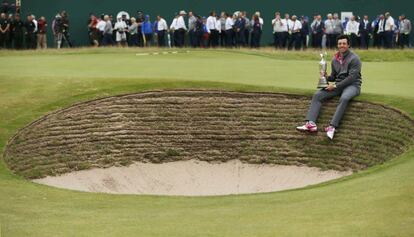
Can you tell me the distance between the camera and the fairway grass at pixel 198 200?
12188 mm

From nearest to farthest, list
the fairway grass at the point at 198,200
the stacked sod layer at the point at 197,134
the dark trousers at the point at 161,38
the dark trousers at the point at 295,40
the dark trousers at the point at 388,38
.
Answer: the fairway grass at the point at 198,200
the stacked sod layer at the point at 197,134
the dark trousers at the point at 388,38
the dark trousers at the point at 295,40
the dark trousers at the point at 161,38

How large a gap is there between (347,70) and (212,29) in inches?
1100

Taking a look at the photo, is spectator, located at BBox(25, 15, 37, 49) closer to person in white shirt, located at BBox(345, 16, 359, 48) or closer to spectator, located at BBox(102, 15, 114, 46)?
spectator, located at BBox(102, 15, 114, 46)

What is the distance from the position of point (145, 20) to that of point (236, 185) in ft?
97.3

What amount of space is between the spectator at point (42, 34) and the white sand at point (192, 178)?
28.0 m

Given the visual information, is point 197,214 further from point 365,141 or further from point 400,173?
point 365,141

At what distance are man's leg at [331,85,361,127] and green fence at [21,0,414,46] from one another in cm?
3025

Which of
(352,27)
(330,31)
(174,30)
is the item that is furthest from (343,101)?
(174,30)

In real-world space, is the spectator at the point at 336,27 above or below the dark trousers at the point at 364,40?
above

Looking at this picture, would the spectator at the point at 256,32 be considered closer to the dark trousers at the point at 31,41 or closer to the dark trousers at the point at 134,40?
the dark trousers at the point at 134,40

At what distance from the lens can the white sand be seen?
65.3ft

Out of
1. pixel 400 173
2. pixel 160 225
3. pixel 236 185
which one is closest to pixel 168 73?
pixel 236 185

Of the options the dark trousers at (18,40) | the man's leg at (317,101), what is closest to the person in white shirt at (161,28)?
the dark trousers at (18,40)

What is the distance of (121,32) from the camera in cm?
4888
